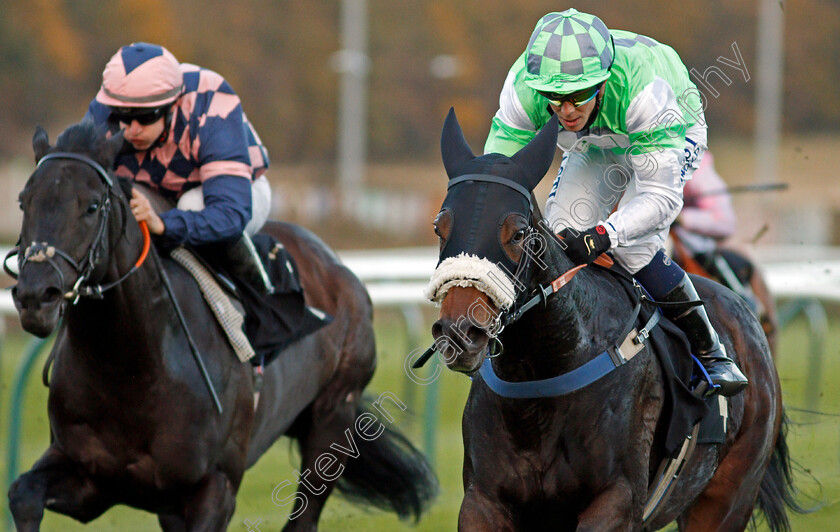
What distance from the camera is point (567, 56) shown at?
9.74 ft

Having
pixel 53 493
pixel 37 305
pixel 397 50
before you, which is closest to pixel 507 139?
pixel 37 305

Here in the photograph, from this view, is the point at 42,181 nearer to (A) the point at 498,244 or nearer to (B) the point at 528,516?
(A) the point at 498,244

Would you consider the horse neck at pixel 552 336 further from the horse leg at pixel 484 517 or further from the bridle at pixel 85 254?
the bridle at pixel 85 254

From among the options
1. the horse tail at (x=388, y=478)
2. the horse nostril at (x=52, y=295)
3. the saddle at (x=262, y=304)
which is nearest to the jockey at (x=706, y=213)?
the horse tail at (x=388, y=478)

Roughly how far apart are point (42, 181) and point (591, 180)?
164 centimetres

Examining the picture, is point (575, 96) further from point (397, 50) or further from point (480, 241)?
point (397, 50)

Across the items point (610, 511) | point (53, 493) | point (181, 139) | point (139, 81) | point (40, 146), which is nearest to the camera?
point (610, 511)

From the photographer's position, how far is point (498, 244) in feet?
8.34

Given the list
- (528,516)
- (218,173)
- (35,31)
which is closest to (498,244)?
(528,516)

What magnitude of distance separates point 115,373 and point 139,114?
0.93 metres

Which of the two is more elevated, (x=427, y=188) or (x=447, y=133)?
(x=447, y=133)

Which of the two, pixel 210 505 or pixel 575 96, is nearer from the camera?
pixel 575 96

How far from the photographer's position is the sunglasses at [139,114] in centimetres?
392

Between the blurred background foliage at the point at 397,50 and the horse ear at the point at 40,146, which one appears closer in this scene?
the horse ear at the point at 40,146
